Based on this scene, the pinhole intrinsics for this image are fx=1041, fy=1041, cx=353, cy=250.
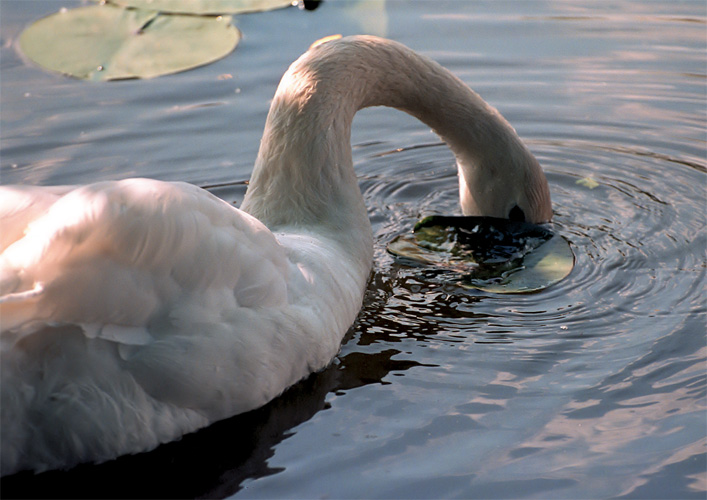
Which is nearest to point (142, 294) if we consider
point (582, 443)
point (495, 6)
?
point (582, 443)

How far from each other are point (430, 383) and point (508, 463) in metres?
0.63

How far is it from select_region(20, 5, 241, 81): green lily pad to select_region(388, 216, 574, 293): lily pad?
298cm

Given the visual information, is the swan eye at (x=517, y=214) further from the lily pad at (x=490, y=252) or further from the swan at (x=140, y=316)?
the swan at (x=140, y=316)

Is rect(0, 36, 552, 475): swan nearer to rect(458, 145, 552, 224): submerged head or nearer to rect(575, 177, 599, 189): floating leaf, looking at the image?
rect(458, 145, 552, 224): submerged head

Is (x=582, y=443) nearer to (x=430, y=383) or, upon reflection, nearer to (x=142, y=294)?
(x=430, y=383)

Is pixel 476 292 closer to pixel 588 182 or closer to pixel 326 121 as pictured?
pixel 326 121

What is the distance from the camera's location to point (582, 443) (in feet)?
12.5

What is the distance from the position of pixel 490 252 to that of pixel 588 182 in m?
1.16

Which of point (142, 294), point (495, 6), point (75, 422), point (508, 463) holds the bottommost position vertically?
point (508, 463)

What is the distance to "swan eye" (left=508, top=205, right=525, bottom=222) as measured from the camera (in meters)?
5.55

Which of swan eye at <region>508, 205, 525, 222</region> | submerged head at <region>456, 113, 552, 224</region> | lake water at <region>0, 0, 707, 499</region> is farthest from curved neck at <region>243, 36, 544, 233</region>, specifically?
swan eye at <region>508, 205, 525, 222</region>

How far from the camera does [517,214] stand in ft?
18.3

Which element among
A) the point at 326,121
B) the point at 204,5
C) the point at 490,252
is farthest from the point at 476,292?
the point at 204,5

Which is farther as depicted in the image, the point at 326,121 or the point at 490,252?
the point at 490,252
